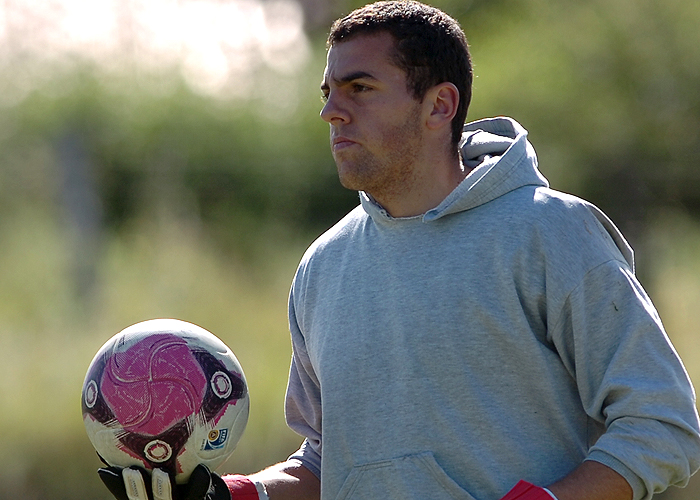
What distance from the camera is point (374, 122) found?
7.70 ft

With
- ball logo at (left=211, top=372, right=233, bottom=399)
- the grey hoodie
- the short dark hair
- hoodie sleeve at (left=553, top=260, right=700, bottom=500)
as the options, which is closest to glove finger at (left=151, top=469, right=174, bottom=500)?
ball logo at (left=211, top=372, right=233, bottom=399)

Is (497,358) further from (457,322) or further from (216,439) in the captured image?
(216,439)

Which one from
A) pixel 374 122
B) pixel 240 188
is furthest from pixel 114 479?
pixel 240 188

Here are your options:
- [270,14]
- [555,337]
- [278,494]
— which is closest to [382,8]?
[555,337]

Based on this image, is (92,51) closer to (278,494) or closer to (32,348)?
(32,348)

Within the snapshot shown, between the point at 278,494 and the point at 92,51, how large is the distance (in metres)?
9.66

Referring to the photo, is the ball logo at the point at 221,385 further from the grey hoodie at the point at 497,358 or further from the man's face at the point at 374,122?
the man's face at the point at 374,122

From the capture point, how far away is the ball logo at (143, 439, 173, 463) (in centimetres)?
229

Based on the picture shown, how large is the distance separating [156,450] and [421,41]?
1.16 m

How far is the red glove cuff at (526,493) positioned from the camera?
1.93 meters

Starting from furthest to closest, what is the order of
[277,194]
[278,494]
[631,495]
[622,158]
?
1. [277,194]
2. [622,158]
3. [278,494]
4. [631,495]

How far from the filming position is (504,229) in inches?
86.0

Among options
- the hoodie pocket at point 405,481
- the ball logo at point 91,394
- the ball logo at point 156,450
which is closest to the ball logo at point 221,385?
the ball logo at point 156,450

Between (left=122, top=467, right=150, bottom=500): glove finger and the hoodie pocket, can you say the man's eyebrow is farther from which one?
(left=122, top=467, right=150, bottom=500): glove finger
